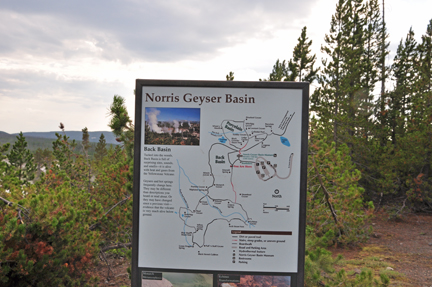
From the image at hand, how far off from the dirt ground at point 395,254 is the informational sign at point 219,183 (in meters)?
2.74

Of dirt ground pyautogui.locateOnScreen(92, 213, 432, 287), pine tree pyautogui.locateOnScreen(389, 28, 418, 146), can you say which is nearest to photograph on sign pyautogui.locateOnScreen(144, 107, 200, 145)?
dirt ground pyautogui.locateOnScreen(92, 213, 432, 287)

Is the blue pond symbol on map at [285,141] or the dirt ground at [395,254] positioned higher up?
the blue pond symbol on map at [285,141]

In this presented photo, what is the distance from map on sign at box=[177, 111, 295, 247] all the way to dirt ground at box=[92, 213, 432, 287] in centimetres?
296

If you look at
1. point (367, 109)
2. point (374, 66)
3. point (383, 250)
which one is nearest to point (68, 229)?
point (383, 250)

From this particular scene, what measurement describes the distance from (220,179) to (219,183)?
0.04m

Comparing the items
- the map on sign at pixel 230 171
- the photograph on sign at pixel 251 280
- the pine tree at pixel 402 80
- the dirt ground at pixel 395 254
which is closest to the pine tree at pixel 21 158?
the dirt ground at pixel 395 254

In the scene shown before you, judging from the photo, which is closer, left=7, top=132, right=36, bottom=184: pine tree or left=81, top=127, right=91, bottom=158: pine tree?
left=81, top=127, right=91, bottom=158: pine tree

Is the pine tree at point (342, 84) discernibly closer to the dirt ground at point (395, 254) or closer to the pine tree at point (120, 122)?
the dirt ground at point (395, 254)

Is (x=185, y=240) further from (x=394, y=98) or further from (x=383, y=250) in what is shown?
(x=394, y=98)

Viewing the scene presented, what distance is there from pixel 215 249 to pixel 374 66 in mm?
19295

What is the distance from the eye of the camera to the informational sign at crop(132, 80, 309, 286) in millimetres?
2826

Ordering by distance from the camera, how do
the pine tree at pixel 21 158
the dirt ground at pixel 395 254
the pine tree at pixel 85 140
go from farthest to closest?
the pine tree at pixel 21 158 < the pine tree at pixel 85 140 < the dirt ground at pixel 395 254

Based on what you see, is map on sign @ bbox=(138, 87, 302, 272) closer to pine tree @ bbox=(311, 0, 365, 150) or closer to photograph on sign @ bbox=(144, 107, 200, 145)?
photograph on sign @ bbox=(144, 107, 200, 145)

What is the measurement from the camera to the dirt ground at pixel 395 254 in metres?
5.53
